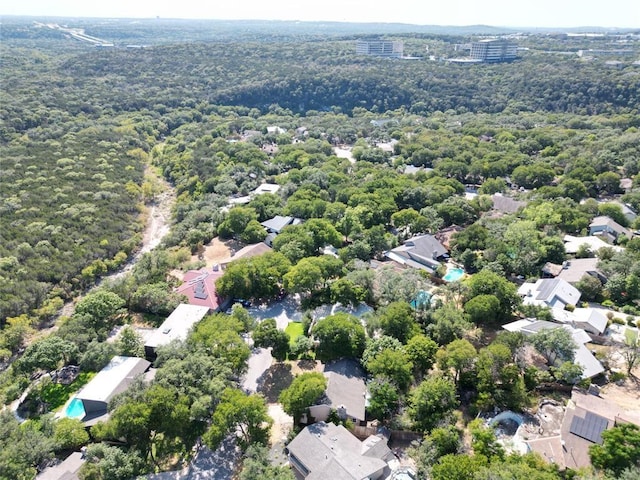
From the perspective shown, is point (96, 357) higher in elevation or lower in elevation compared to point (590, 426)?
lower

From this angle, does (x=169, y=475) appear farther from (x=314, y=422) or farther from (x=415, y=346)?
(x=415, y=346)

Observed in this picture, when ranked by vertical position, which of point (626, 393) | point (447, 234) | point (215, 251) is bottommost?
point (215, 251)

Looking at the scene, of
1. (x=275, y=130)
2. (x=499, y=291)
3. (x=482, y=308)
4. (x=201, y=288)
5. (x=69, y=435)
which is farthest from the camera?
(x=275, y=130)

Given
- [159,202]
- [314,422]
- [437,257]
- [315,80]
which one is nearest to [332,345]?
[314,422]

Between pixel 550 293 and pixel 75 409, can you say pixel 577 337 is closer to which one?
pixel 550 293

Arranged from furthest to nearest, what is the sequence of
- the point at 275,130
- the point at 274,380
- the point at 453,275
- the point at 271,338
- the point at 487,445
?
the point at 275,130, the point at 453,275, the point at 271,338, the point at 274,380, the point at 487,445

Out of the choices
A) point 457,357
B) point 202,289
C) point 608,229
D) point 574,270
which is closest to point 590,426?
point 457,357

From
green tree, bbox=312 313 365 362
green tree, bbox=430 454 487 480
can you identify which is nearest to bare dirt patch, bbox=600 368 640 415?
green tree, bbox=430 454 487 480

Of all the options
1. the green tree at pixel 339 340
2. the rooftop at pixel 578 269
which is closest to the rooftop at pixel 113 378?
the green tree at pixel 339 340
